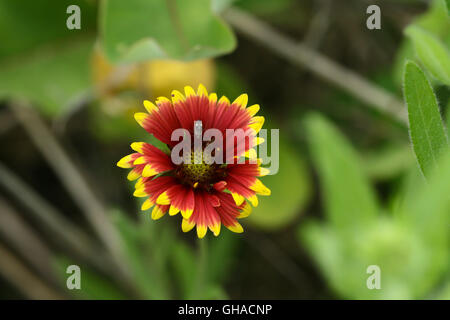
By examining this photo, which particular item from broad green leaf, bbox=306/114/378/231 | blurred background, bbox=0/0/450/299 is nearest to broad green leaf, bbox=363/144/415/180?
blurred background, bbox=0/0/450/299

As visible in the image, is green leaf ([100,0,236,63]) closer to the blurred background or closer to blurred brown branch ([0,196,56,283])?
the blurred background

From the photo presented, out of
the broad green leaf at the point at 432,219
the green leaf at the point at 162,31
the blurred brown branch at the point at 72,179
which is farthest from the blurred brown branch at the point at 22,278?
the broad green leaf at the point at 432,219

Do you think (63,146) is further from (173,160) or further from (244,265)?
(173,160)

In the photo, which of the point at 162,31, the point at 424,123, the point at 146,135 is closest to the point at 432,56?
the point at 424,123

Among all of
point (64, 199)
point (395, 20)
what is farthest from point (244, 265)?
point (395, 20)

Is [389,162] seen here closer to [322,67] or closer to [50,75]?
[322,67]

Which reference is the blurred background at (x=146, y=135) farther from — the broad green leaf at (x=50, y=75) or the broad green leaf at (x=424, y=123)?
the broad green leaf at (x=424, y=123)
